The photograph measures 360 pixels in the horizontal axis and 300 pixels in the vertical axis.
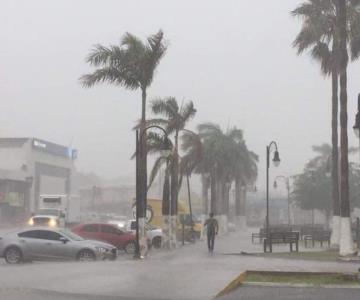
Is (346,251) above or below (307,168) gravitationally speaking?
below

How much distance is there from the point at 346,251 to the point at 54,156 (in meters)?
91.5

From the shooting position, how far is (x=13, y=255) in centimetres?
2567

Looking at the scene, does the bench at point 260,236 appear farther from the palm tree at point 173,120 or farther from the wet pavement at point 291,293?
the wet pavement at point 291,293

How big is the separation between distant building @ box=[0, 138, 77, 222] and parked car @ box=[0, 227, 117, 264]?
62.5 meters

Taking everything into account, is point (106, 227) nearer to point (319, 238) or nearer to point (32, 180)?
point (319, 238)

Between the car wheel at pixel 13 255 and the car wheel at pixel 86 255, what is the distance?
A: 2238mm

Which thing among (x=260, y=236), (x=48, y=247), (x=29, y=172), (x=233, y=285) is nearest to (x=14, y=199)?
(x=29, y=172)

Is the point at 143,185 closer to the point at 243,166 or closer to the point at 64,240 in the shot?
the point at 64,240

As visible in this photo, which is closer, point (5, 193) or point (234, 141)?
point (234, 141)

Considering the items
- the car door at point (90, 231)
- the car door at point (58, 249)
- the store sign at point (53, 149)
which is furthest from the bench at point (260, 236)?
the store sign at point (53, 149)

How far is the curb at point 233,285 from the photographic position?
45.6 feet

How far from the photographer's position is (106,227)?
112 ft

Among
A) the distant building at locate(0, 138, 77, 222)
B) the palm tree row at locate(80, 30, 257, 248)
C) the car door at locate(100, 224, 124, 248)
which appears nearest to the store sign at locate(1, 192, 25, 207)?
the distant building at locate(0, 138, 77, 222)

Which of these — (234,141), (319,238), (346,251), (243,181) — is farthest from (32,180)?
(346,251)
